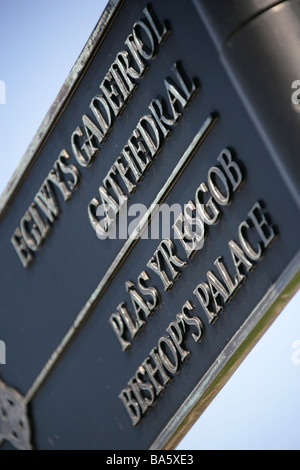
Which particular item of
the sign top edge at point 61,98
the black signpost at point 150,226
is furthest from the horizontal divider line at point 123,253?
the sign top edge at point 61,98

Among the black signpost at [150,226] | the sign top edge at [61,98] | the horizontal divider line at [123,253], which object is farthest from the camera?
the sign top edge at [61,98]

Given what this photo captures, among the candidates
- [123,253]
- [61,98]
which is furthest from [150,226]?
[61,98]

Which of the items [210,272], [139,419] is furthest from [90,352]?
[210,272]

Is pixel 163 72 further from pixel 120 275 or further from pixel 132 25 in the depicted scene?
pixel 120 275

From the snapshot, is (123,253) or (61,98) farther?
(61,98)

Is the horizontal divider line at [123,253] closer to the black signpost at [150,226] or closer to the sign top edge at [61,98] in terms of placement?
the black signpost at [150,226]

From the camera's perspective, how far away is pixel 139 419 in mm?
2609

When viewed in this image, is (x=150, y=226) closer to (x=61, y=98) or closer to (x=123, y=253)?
(x=123, y=253)

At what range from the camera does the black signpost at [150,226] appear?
6.77 ft

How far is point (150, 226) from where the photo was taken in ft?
8.02

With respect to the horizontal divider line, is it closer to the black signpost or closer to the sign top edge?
the black signpost

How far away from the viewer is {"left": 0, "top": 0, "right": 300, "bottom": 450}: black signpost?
2062 mm

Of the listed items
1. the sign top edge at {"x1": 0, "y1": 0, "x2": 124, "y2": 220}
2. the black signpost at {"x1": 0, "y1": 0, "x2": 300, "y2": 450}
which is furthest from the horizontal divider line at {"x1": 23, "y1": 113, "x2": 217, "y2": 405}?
the sign top edge at {"x1": 0, "y1": 0, "x2": 124, "y2": 220}

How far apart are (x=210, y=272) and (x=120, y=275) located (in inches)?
15.7
